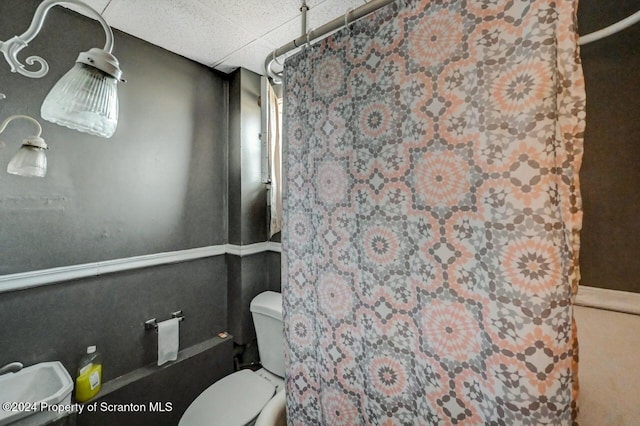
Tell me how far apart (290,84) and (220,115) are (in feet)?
3.78

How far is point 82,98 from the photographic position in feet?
2.55

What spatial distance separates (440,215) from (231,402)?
1.42 meters

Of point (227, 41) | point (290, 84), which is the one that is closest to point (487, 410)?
point (290, 84)

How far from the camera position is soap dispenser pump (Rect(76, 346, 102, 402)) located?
3.91ft

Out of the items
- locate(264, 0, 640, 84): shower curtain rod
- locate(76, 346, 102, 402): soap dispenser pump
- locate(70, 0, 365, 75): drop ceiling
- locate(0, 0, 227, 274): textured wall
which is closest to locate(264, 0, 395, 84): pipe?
locate(264, 0, 640, 84): shower curtain rod

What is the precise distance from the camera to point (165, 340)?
4.82ft

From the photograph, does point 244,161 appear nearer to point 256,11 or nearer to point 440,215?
point 256,11

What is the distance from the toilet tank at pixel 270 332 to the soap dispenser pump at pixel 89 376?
2.58 feet

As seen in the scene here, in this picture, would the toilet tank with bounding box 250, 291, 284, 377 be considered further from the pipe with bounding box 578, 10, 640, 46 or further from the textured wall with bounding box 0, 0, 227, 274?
the pipe with bounding box 578, 10, 640, 46

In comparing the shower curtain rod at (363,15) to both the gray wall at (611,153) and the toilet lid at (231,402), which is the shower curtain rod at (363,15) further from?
the toilet lid at (231,402)

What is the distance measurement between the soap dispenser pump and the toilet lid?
1.48ft

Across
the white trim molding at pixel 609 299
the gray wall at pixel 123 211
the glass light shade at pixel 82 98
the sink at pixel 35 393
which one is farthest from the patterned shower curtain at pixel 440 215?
the gray wall at pixel 123 211

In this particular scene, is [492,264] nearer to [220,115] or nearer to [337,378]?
[337,378]

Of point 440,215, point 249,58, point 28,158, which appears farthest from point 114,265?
point 440,215
